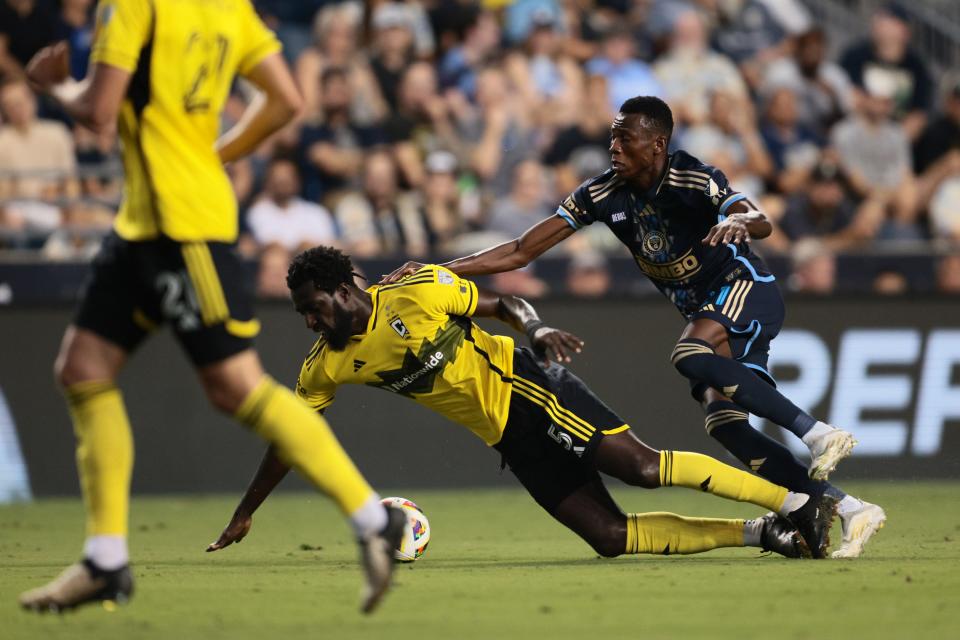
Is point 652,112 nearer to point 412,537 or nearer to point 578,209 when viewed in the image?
point 578,209

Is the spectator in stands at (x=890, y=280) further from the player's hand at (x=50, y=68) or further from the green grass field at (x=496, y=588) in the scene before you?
the player's hand at (x=50, y=68)

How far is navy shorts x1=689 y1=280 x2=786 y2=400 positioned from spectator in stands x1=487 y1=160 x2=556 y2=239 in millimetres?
6090

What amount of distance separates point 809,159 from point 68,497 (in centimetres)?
812

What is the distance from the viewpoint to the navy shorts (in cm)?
741

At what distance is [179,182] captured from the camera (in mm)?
5195

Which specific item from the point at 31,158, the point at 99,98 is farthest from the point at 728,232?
the point at 31,158

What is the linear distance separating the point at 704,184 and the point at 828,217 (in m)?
7.76

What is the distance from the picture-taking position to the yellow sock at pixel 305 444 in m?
5.21

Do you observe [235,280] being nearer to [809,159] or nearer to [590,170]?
[590,170]

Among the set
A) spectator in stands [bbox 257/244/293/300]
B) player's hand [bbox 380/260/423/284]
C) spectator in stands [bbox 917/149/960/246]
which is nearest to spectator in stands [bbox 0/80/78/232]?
spectator in stands [bbox 257/244/293/300]

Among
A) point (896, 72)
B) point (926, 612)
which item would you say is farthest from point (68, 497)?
point (896, 72)

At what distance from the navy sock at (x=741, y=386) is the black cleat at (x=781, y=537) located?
0.44 meters

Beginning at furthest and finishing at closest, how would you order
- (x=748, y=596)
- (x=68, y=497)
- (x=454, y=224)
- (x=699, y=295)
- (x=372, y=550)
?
(x=454, y=224), (x=68, y=497), (x=699, y=295), (x=748, y=596), (x=372, y=550)

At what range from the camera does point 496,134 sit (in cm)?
1448
